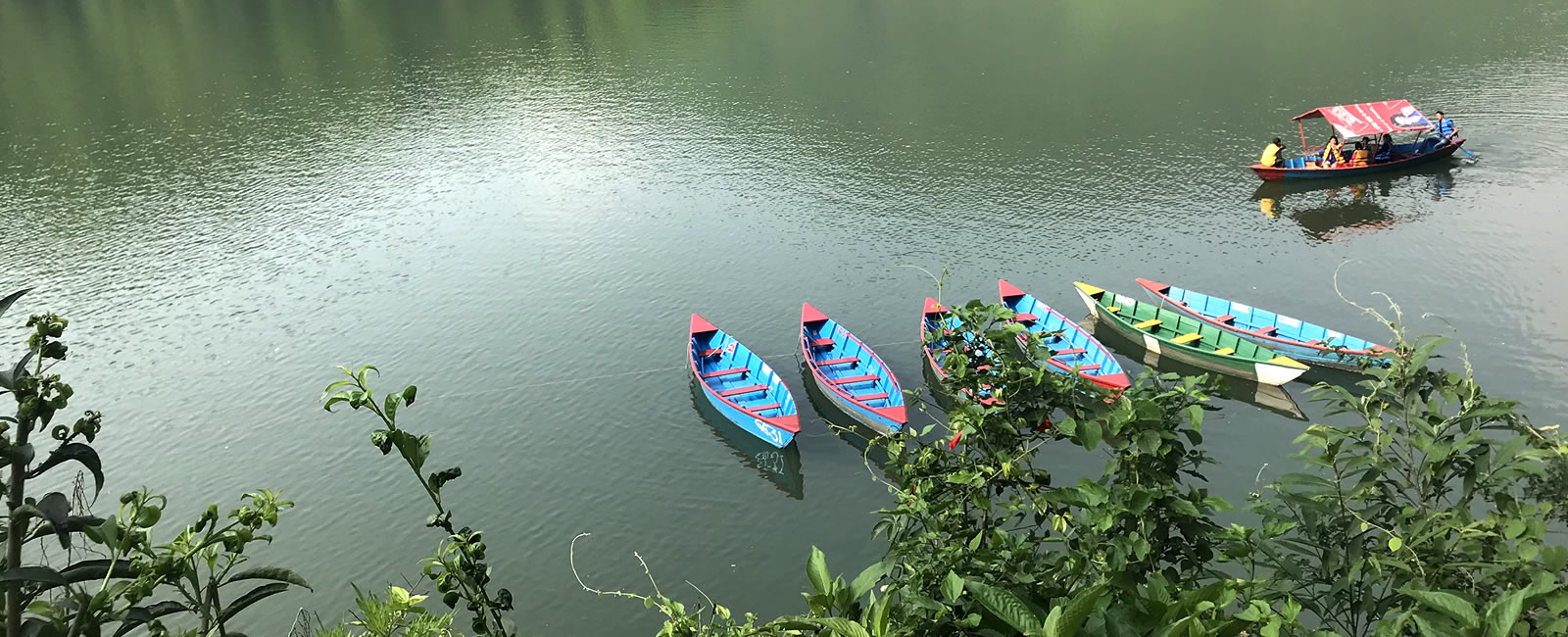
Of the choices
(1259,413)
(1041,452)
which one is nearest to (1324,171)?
(1259,413)

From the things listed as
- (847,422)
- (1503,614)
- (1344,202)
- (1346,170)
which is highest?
(1503,614)

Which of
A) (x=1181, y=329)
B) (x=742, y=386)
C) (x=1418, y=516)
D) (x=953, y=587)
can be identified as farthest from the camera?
(x=1181, y=329)

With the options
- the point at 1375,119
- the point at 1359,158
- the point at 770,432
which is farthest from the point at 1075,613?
the point at 1375,119

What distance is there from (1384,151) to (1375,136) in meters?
0.98

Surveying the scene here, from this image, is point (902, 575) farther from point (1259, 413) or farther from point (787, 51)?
point (787, 51)

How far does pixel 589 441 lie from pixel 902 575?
15.5 meters

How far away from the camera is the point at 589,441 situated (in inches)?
774

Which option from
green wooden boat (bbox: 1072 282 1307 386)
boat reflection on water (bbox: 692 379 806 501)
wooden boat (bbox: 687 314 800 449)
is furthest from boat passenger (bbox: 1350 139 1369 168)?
boat reflection on water (bbox: 692 379 806 501)

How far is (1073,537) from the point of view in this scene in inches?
200

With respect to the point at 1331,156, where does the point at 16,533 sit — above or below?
above

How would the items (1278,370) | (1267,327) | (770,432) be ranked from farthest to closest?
(1267,327)
(1278,370)
(770,432)

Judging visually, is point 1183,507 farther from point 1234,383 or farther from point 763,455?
point 1234,383

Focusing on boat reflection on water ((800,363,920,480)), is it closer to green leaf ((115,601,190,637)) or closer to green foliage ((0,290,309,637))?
green foliage ((0,290,309,637))

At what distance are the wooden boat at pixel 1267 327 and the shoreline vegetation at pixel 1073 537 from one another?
1589 cm
